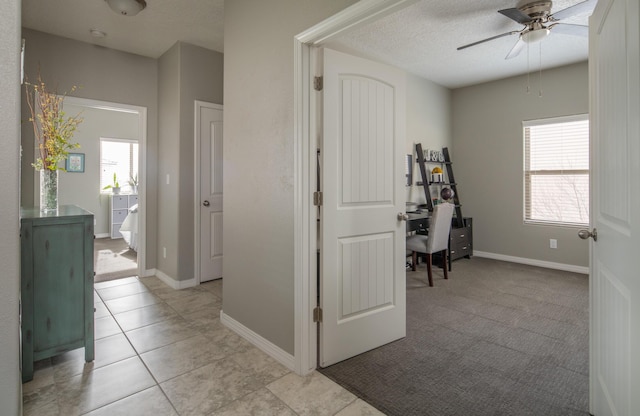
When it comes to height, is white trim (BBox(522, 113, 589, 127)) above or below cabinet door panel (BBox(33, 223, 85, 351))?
above

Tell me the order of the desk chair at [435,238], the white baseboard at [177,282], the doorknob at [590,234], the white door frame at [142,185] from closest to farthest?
the doorknob at [590,234], the white baseboard at [177,282], the desk chair at [435,238], the white door frame at [142,185]

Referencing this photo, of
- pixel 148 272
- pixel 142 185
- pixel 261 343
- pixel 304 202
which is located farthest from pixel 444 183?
pixel 148 272

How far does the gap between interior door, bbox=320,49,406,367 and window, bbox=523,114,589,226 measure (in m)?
3.36

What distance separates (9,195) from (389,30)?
346cm

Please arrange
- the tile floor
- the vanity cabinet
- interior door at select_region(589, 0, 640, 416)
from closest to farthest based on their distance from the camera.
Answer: interior door at select_region(589, 0, 640, 416) → the tile floor → the vanity cabinet

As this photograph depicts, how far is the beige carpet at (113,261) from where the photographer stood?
13.9 feet

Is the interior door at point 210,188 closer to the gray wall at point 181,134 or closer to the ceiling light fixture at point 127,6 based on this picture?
the gray wall at point 181,134

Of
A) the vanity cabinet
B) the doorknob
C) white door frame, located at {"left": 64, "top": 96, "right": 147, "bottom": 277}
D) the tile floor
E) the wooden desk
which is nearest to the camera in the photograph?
the doorknob

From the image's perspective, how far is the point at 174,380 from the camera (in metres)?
1.98

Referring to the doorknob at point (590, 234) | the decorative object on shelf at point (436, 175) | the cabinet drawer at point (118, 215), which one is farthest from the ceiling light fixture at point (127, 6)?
the cabinet drawer at point (118, 215)

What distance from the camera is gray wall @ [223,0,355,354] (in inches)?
83.0

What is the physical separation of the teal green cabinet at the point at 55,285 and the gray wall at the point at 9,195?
103 cm

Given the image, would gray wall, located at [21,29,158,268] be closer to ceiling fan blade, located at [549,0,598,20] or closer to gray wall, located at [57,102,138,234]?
gray wall, located at [57,102,138,234]

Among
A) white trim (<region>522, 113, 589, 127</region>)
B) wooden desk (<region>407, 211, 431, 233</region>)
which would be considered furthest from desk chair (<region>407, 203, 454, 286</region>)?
white trim (<region>522, 113, 589, 127</region>)
